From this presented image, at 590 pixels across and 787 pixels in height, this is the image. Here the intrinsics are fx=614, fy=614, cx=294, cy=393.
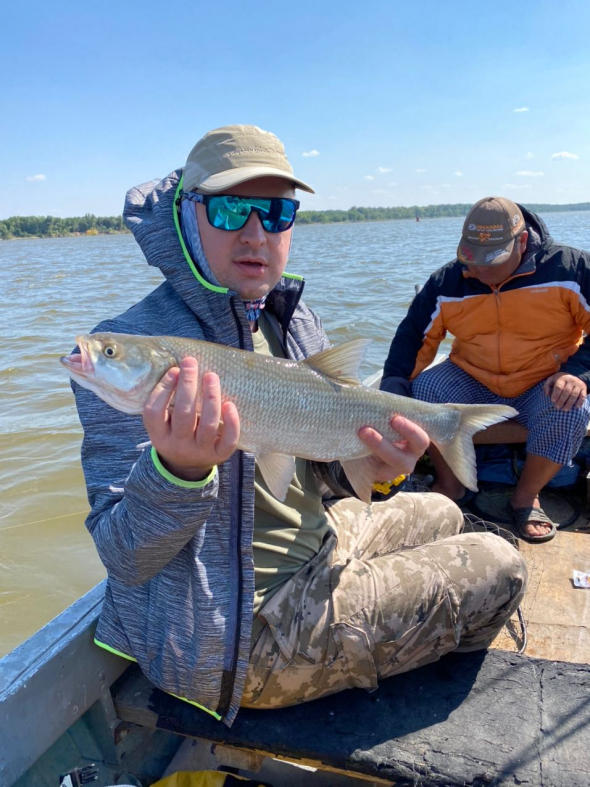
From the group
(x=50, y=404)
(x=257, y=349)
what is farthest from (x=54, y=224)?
(x=257, y=349)

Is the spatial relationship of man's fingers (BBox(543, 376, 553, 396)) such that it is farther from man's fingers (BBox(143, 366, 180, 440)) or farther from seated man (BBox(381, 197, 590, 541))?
man's fingers (BBox(143, 366, 180, 440))

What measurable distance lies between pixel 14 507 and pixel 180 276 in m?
5.22

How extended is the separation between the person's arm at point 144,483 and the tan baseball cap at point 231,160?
79 centimetres

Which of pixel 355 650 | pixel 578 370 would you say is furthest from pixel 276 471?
pixel 578 370

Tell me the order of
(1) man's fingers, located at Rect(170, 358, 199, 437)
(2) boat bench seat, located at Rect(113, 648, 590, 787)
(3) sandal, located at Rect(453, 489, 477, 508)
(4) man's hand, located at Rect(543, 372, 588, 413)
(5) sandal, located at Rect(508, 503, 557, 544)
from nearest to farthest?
1. (1) man's fingers, located at Rect(170, 358, 199, 437)
2. (2) boat bench seat, located at Rect(113, 648, 590, 787)
3. (5) sandal, located at Rect(508, 503, 557, 544)
4. (4) man's hand, located at Rect(543, 372, 588, 413)
5. (3) sandal, located at Rect(453, 489, 477, 508)

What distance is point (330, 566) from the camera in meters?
2.43

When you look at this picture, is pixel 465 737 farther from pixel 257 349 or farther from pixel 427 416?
pixel 257 349

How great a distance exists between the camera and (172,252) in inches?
91.2

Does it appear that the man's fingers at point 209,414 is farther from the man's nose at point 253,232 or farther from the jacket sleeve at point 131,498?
the man's nose at point 253,232

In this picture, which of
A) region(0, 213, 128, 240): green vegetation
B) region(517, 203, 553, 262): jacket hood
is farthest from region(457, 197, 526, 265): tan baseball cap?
region(0, 213, 128, 240): green vegetation

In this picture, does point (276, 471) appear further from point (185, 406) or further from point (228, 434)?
point (185, 406)

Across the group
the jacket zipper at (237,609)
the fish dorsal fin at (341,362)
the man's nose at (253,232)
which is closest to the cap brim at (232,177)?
the man's nose at (253,232)

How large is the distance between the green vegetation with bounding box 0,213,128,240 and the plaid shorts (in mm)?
106997

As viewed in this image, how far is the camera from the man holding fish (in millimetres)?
1907
